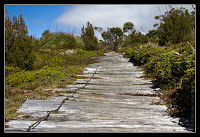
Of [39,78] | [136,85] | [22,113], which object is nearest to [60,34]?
[39,78]

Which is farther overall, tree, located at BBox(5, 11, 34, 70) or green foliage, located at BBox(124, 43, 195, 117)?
tree, located at BBox(5, 11, 34, 70)

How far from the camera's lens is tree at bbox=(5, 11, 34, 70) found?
26.5 feet

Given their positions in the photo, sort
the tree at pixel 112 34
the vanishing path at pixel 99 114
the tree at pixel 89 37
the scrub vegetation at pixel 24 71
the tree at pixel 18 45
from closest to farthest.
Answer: the vanishing path at pixel 99 114 < the scrub vegetation at pixel 24 71 < the tree at pixel 18 45 < the tree at pixel 89 37 < the tree at pixel 112 34

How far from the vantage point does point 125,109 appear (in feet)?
11.5

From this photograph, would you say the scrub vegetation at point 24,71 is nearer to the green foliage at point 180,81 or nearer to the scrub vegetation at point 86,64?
the scrub vegetation at point 86,64

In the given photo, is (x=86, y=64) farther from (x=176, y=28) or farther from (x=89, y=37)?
(x=89, y=37)

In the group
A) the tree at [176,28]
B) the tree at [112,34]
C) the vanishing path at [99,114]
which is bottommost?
the vanishing path at [99,114]

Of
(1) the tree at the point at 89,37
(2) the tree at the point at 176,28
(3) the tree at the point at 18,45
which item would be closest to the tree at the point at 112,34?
(1) the tree at the point at 89,37

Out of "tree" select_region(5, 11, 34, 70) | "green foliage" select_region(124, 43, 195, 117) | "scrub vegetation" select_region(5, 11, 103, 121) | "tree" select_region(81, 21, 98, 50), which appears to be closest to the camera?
"green foliage" select_region(124, 43, 195, 117)

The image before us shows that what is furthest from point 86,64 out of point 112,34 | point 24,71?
point 112,34

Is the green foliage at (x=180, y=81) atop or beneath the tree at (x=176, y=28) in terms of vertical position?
beneath

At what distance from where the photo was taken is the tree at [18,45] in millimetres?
8062

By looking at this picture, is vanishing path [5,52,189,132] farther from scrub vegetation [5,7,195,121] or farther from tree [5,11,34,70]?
tree [5,11,34,70]

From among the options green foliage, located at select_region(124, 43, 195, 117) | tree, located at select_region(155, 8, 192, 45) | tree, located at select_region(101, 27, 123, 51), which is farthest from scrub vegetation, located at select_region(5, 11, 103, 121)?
tree, located at select_region(101, 27, 123, 51)
